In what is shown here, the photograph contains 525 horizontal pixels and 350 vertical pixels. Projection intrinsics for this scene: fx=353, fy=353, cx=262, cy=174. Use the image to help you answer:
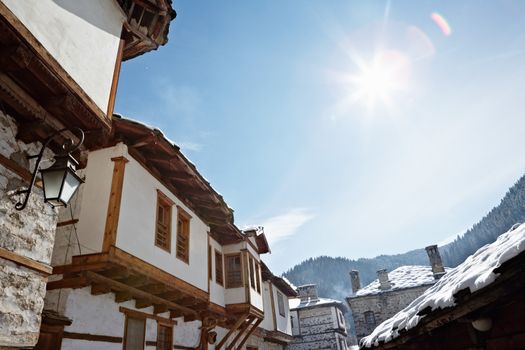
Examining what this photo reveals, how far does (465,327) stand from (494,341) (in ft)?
2.66

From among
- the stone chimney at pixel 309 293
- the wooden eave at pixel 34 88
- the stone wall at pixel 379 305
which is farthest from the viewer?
the stone chimney at pixel 309 293

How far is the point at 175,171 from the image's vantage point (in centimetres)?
1015

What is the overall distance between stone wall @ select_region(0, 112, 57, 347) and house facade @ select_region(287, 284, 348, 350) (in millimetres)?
30085

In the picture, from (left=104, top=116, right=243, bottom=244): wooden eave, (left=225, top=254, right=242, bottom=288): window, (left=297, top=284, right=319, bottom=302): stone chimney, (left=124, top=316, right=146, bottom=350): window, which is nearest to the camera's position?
(left=104, top=116, right=243, bottom=244): wooden eave

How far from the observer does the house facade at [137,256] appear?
23.2 ft

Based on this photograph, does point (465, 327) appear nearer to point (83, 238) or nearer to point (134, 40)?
point (83, 238)

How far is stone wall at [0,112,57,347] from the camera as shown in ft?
11.8

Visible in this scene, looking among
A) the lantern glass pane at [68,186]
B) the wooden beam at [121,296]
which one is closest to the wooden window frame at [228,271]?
the wooden beam at [121,296]

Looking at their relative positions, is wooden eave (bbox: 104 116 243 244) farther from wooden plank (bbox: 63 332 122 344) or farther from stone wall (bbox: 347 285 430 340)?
stone wall (bbox: 347 285 430 340)

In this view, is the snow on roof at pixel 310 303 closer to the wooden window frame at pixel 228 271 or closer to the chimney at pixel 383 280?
the chimney at pixel 383 280

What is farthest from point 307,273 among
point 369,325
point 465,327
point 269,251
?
point 465,327

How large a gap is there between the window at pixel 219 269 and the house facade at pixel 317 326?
20216 mm

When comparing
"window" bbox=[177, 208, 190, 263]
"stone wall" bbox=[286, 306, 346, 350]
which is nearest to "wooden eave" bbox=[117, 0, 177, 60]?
"window" bbox=[177, 208, 190, 263]

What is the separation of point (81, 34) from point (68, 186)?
2.64 metres
